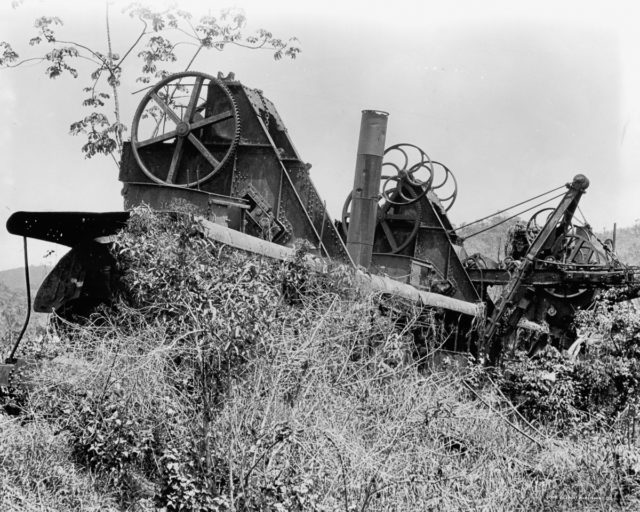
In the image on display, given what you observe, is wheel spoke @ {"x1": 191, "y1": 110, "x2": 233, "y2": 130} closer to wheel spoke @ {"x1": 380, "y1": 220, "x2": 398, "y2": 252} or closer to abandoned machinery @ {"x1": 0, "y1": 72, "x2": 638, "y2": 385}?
abandoned machinery @ {"x1": 0, "y1": 72, "x2": 638, "y2": 385}

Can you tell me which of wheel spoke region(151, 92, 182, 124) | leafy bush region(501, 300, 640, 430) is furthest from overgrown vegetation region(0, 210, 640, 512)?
wheel spoke region(151, 92, 182, 124)

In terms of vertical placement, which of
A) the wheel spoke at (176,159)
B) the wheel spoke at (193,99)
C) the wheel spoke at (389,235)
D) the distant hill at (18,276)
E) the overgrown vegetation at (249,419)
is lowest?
the distant hill at (18,276)

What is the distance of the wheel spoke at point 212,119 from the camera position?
14570 millimetres

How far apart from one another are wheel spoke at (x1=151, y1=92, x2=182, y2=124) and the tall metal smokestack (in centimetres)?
319

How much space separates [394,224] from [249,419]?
12171 mm

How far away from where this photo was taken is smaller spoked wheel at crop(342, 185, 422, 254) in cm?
1955

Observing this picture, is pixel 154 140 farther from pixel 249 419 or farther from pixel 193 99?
pixel 249 419

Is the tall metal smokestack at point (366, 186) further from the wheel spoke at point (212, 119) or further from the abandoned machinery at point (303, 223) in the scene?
the wheel spoke at point (212, 119)

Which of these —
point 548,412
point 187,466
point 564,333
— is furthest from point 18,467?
point 564,333

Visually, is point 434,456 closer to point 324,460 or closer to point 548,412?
point 324,460

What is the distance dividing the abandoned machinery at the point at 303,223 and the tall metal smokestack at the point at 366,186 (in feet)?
0.06

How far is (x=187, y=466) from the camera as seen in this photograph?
775cm

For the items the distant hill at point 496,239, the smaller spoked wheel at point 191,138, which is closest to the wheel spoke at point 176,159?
the smaller spoked wheel at point 191,138

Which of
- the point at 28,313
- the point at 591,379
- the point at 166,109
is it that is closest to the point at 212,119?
the point at 166,109
